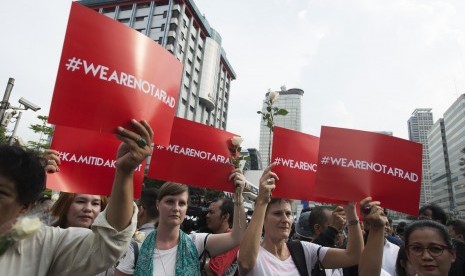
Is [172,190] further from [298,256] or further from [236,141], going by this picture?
[298,256]

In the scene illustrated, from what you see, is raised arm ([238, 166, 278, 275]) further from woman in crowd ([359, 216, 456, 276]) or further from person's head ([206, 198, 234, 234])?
person's head ([206, 198, 234, 234])

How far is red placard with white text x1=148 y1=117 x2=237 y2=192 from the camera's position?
3510mm

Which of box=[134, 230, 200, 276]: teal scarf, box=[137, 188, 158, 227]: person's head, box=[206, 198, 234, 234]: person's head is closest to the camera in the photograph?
box=[134, 230, 200, 276]: teal scarf

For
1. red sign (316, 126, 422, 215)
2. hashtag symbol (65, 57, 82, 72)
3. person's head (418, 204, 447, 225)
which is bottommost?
person's head (418, 204, 447, 225)

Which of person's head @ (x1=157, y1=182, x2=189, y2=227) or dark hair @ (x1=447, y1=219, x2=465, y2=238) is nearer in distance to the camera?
person's head @ (x1=157, y1=182, x2=189, y2=227)

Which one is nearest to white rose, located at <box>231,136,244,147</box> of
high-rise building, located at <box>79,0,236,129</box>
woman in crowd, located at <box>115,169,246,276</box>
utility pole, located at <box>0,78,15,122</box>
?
woman in crowd, located at <box>115,169,246,276</box>

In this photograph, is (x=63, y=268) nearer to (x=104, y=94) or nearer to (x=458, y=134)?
(x=104, y=94)

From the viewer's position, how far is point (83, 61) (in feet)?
5.98

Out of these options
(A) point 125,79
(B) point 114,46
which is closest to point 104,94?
(A) point 125,79

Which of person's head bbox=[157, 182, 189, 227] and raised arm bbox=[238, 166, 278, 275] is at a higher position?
person's head bbox=[157, 182, 189, 227]

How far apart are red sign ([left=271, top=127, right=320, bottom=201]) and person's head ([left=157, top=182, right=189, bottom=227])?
3.11 feet

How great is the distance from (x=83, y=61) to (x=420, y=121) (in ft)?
460

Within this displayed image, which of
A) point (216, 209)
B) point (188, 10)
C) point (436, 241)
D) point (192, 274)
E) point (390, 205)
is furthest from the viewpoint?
point (188, 10)

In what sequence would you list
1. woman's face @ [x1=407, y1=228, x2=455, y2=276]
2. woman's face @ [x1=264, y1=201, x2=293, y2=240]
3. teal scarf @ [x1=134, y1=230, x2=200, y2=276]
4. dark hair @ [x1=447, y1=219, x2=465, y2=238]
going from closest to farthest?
woman's face @ [x1=407, y1=228, x2=455, y2=276] < teal scarf @ [x1=134, y1=230, x2=200, y2=276] < woman's face @ [x1=264, y1=201, x2=293, y2=240] < dark hair @ [x1=447, y1=219, x2=465, y2=238]
